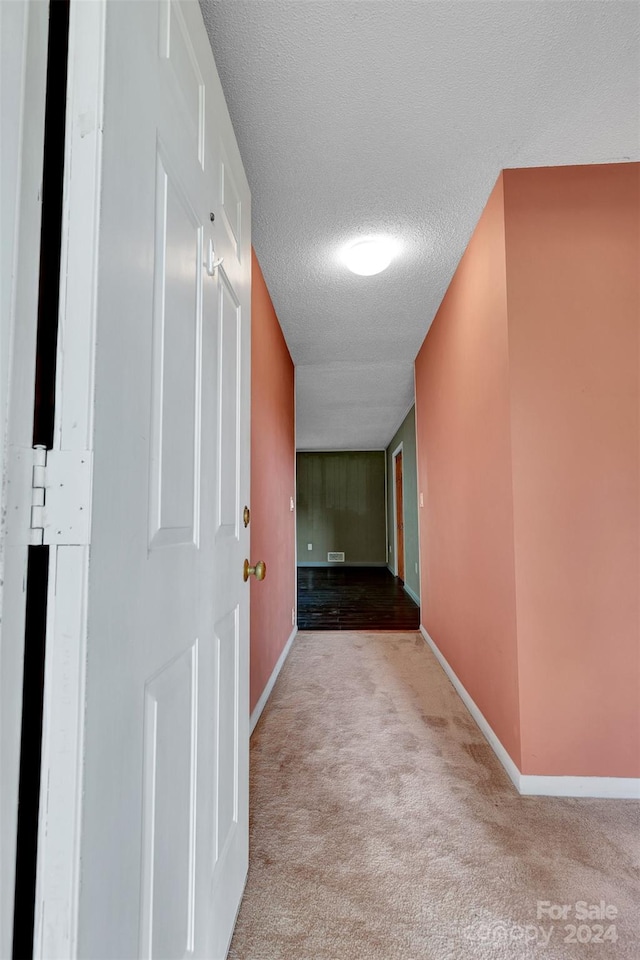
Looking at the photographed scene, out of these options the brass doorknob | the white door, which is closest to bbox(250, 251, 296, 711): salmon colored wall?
the brass doorknob

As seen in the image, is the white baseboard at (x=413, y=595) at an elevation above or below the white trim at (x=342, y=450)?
below

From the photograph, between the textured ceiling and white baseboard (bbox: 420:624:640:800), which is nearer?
the textured ceiling

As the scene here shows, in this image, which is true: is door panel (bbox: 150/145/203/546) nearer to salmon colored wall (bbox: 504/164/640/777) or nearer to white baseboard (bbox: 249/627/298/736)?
salmon colored wall (bbox: 504/164/640/777)

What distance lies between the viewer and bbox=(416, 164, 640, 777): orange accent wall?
1.69 meters

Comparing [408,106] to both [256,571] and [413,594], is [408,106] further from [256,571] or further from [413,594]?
[413,594]

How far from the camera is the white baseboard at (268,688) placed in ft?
7.22

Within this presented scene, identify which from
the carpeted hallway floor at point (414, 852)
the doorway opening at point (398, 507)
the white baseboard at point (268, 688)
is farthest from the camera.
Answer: the doorway opening at point (398, 507)

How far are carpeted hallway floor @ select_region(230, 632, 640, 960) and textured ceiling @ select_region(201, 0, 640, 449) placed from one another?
7.62ft

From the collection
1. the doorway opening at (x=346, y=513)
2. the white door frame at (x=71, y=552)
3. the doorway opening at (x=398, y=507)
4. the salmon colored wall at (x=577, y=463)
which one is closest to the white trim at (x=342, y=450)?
the doorway opening at (x=346, y=513)

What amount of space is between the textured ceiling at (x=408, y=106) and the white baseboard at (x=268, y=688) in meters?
2.29

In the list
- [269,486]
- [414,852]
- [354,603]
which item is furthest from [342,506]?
[414,852]

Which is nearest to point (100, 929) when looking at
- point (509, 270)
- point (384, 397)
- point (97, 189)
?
point (97, 189)

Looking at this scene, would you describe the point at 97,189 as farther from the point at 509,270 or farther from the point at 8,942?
the point at 509,270

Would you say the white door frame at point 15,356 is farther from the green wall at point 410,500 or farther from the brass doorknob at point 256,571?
the green wall at point 410,500
